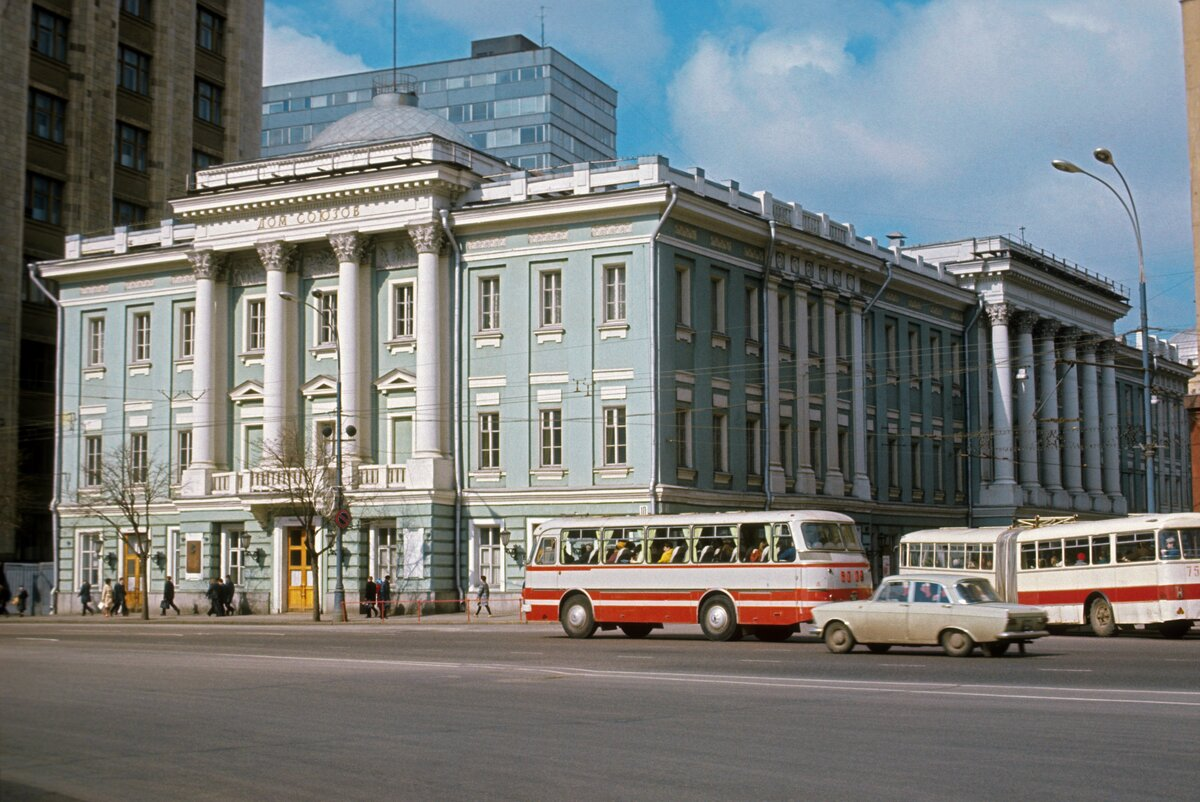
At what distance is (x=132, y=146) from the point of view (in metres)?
72.6

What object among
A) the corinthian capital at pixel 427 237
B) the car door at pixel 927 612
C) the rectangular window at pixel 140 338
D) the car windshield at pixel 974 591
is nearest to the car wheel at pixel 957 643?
the car door at pixel 927 612

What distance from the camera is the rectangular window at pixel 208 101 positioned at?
76688 mm

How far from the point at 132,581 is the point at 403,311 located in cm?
1524

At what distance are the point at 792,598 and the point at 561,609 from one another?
5698 millimetres

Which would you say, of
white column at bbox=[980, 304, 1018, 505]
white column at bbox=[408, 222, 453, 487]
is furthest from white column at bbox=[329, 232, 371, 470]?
white column at bbox=[980, 304, 1018, 505]

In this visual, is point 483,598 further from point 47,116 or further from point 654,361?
point 47,116

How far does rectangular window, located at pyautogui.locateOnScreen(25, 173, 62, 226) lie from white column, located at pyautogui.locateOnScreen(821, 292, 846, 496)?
3505cm

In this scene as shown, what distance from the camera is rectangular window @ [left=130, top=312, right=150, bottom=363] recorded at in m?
56.6

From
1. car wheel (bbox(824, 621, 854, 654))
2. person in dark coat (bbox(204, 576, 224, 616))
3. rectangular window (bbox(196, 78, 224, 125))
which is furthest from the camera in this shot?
rectangular window (bbox(196, 78, 224, 125))

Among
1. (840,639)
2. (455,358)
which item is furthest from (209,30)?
(840,639)

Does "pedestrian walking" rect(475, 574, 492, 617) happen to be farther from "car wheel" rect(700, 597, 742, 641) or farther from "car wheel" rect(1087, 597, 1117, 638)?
"car wheel" rect(1087, 597, 1117, 638)

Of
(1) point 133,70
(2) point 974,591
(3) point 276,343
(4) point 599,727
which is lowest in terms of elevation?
(4) point 599,727

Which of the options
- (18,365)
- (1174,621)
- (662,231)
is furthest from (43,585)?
(1174,621)

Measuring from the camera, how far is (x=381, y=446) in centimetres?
5034
